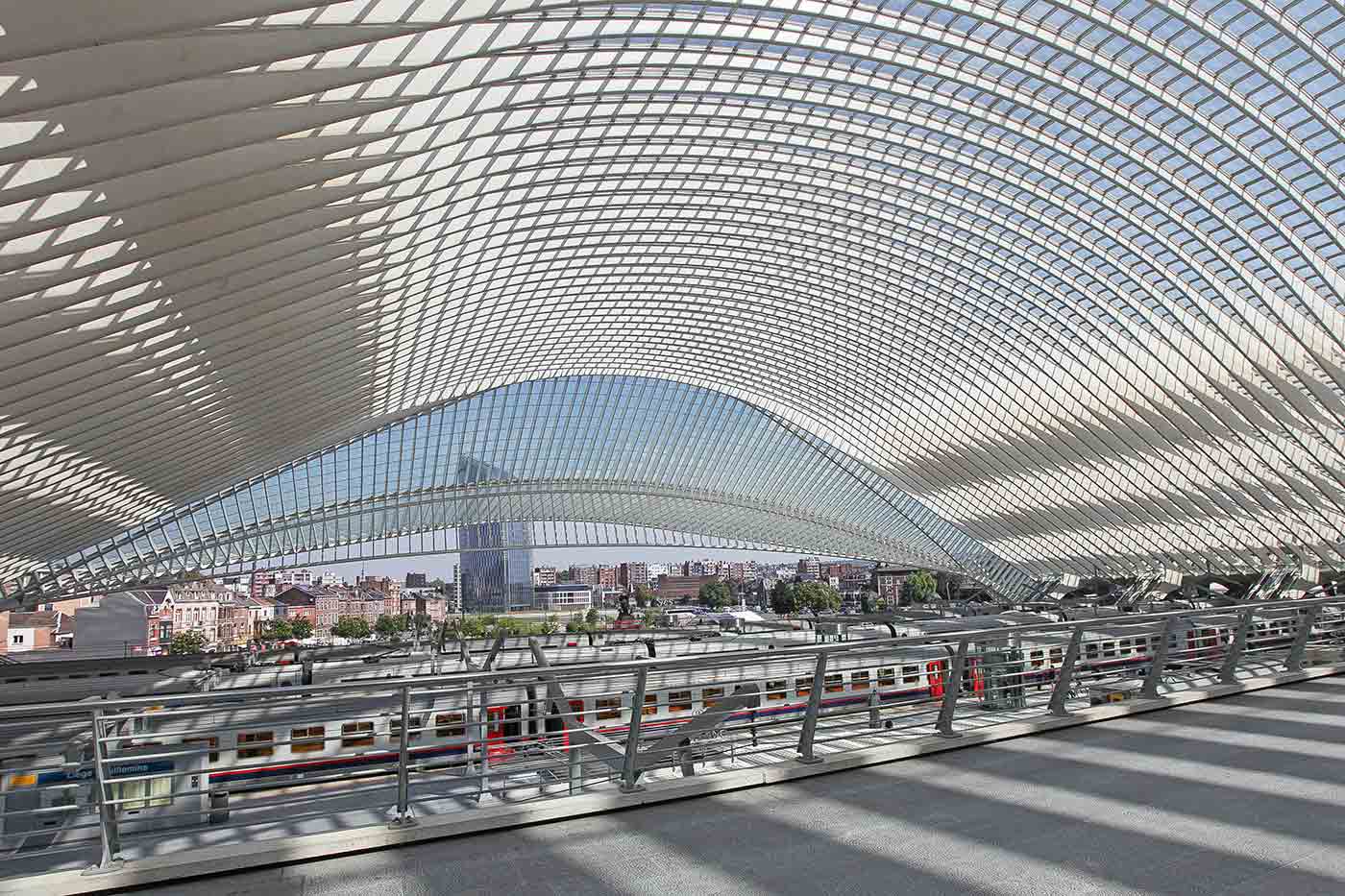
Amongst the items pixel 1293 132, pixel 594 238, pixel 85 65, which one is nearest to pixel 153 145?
pixel 85 65

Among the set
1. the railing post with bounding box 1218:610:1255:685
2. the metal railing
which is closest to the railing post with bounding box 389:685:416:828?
the metal railing

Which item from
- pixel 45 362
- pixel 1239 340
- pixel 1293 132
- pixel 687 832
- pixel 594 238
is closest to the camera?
pixel 687 832

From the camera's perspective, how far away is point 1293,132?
112ft

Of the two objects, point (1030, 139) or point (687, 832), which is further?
point (1030, 139)

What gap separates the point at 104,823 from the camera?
6.30 meters

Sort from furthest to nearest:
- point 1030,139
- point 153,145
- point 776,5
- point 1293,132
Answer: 1. point 1030,139
2. point 1293,132
3. point 776,5
4. point 153,145

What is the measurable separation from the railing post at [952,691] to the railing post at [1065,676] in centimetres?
169

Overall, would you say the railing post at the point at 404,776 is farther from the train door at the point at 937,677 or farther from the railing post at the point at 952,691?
the railing post at the point at 952,691

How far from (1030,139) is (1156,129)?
431cm

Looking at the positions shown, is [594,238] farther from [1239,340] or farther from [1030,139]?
[1239,340]

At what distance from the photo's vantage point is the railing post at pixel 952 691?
10320 mm

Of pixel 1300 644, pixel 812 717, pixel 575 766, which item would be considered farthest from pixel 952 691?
pixel 1300 644

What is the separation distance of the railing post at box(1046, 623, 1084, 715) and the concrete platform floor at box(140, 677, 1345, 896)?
6.27 feet

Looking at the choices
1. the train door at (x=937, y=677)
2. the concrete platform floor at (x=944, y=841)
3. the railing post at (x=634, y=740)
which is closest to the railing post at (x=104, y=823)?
the concrete platform floor at (x=944, y=841)
